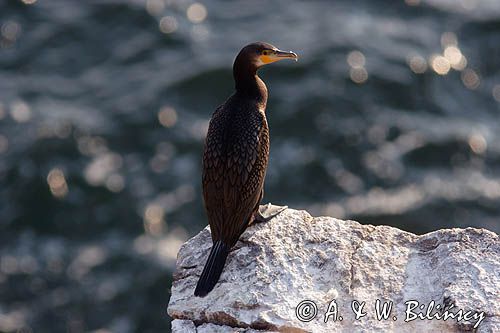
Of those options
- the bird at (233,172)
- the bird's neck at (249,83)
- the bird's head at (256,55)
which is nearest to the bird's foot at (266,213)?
the bird at (233,172)

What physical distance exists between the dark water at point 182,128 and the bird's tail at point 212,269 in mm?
4998

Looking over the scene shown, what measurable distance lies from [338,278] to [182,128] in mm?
7984

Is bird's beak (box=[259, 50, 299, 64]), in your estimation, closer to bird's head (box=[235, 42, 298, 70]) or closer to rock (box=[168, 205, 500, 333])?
bird's head (box=[235, 42, 298, 70])

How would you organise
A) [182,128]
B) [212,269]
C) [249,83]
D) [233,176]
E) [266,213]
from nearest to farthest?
[212,269], [233,176], [266,213], [249,83], [182,128]

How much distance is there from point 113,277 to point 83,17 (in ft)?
20.4

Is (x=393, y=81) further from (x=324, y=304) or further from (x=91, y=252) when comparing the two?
(x=324, y=304)

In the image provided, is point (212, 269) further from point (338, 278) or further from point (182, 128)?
point (182, 128)

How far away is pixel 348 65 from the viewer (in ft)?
51.1

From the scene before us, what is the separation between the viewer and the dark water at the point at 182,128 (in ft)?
40.7

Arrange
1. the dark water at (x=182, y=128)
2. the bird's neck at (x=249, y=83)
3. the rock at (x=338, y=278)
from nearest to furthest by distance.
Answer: the rock at (x=338, y=278) → the bird's neck at (x=249, y=83) → the dark water at (x=182, y=128)

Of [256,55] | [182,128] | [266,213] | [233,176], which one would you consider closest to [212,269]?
[233,176]

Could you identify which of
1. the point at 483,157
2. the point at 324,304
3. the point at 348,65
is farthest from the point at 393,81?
the point at 324,304

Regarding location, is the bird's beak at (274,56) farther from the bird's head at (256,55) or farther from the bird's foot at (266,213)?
the bird's foot at (266,213)

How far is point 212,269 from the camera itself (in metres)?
6.85
